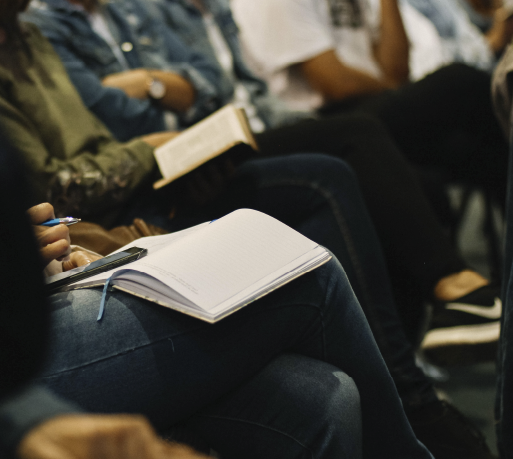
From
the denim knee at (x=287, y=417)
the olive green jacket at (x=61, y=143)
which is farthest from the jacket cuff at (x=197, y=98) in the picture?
the denim knee at (x=287, y=417)

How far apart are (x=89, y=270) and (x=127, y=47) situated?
37.2 inches

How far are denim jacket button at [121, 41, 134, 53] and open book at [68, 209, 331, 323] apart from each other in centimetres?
92

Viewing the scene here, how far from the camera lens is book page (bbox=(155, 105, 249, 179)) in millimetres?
807

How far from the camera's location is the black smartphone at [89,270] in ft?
1.76

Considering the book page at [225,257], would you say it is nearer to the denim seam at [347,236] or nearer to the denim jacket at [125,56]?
the denim seam at [347,236]

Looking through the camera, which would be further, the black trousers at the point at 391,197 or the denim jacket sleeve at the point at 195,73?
the denim jacket sleeve at the point at 195,73

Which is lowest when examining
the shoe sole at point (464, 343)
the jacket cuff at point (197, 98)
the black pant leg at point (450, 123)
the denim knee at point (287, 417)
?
the shoe sole at point (464, 343)

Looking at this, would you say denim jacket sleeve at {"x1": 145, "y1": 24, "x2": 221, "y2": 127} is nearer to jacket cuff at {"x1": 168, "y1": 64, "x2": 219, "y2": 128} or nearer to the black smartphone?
jacket cuff at {"x1": 168, "y1": 64, "x2": 219, "y2": 128}

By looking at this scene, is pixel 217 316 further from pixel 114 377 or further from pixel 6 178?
pixel 6 178

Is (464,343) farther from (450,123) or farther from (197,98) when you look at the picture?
(197,98)

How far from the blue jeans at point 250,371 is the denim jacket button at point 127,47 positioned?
969 mm

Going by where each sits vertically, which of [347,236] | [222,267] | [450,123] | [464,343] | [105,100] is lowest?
[464,343]

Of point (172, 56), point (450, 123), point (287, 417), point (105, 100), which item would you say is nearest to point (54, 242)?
point (287, 417)

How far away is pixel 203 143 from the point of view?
84 cm
